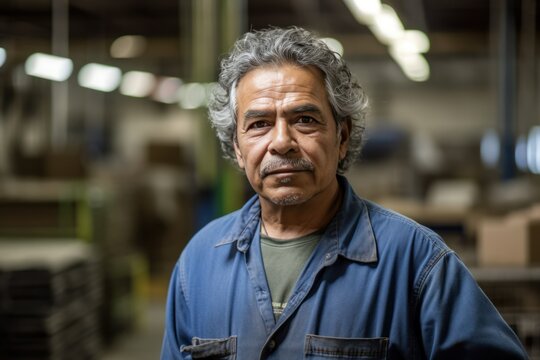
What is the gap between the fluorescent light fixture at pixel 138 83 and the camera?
61.7ft

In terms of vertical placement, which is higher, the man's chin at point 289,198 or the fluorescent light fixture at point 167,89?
the fluorescent light fixture at point 167,89

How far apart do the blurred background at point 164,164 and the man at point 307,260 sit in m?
0.65

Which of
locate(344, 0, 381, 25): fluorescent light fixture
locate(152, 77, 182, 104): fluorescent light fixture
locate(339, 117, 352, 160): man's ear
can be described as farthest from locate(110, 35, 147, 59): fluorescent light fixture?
locate(339, 117, 352, 160): man's ear

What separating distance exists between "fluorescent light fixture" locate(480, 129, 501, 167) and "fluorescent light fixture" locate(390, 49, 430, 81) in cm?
255

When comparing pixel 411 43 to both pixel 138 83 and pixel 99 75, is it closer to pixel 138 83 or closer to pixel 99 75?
pixel 99 75

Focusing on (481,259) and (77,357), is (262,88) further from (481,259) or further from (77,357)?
(77,357)

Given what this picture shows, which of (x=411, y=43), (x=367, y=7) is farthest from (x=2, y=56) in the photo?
(x=411, y=43)

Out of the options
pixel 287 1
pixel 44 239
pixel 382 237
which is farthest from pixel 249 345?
pixel 287 1

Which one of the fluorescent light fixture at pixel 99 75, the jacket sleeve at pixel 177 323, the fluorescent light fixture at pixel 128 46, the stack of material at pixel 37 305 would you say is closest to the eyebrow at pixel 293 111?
the jacket sleeve at pixel 177 323

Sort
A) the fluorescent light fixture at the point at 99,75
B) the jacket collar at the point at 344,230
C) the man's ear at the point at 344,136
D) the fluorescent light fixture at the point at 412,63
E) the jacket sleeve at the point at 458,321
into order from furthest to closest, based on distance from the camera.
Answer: the fluorescent light fixture at the point at 99,75 → the fluorescent light fixture at the point at 412,63 → the man's ear at the point at 344,136 → the jacket collar at the point at 344,230 → the jacket sleeve at the point at 458,321

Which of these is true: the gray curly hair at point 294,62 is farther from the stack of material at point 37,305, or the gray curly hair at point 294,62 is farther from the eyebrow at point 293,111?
the stack of material at point 37,305

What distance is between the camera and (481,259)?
4.00 meters

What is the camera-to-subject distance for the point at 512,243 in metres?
3.90

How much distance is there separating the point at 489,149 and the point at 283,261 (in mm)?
20469
